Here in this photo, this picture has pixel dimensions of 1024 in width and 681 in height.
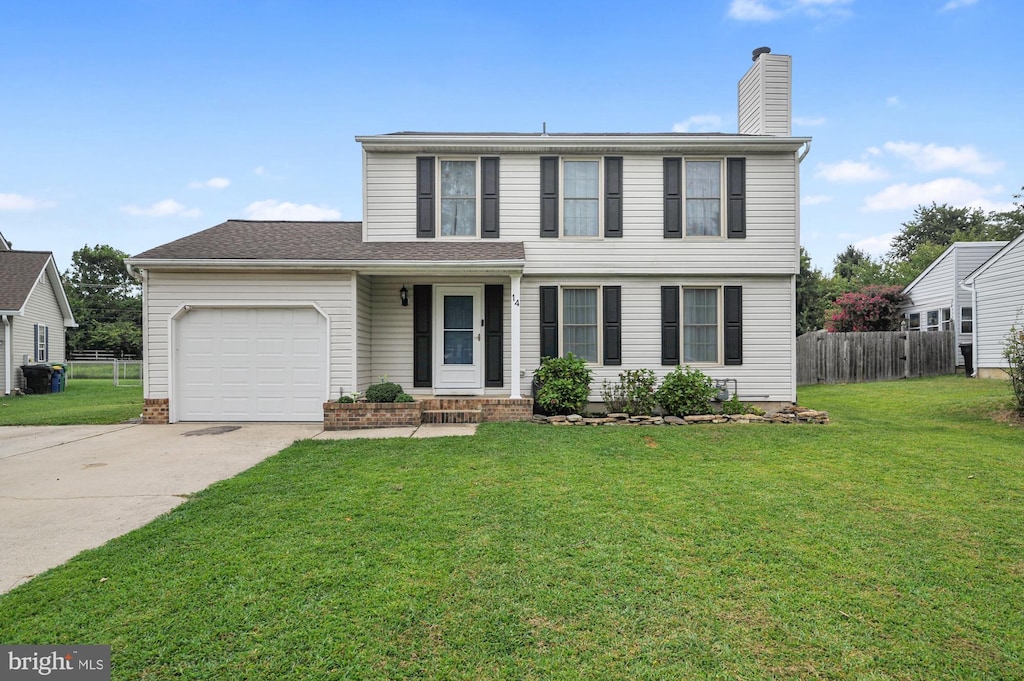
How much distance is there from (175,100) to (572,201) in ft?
44.6

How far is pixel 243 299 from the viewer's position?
883 cm

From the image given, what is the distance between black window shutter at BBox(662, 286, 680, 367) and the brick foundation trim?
9215 millimetres

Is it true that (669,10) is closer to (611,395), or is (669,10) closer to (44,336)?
(611,395)

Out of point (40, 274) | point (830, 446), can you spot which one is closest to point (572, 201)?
point (830, 446)

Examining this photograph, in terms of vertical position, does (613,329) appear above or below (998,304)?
below

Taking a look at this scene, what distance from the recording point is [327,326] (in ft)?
29.0

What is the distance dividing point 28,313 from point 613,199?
2058 centimetres

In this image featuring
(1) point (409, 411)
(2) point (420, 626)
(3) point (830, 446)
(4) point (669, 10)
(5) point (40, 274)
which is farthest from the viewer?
(5) point (40, 274)

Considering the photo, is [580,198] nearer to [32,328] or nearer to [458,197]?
[458,197]

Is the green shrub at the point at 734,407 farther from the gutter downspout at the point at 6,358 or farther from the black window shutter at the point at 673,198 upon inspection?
the gutter downspout at the point at 6,358

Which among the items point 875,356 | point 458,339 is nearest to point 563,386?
point 458,339

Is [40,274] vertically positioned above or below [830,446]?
above

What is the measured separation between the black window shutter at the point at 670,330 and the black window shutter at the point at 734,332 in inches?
38.4

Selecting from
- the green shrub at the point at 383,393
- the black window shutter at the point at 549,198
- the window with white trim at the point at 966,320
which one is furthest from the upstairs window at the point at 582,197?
the window with white trim at the point at 966,320
